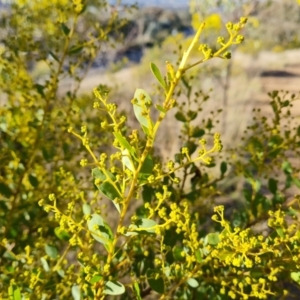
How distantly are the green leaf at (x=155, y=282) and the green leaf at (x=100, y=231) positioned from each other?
0.66 ft

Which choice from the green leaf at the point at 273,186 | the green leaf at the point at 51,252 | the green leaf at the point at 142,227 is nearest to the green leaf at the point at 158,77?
the green leaf at the point at 142,227

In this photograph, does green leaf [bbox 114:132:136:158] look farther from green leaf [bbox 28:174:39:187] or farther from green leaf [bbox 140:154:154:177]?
green leaf [bbox 28:174:39:187]

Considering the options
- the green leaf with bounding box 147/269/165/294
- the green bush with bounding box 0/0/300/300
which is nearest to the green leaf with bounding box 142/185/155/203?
the green bush with bounding box 0/0/300/300

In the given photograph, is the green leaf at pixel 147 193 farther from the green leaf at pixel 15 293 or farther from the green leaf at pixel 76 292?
the green leaf at pixel 15 293

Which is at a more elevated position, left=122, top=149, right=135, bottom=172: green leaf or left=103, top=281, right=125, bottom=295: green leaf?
left=122, top=149, right=135, bottom=172: green leaf

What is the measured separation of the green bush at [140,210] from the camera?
2.96 ft

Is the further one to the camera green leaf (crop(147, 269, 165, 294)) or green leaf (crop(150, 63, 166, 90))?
green leaf (crop(147, 269, 165, 294))

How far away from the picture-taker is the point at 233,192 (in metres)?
4.84

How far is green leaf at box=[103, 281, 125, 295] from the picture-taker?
0.97 m

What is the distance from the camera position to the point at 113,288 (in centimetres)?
99

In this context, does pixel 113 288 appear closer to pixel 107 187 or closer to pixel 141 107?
pixel 107 187

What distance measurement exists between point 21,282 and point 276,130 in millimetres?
860

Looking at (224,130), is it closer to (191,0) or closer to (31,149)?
(191,0)

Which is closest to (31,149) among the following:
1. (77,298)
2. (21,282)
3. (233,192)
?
(21,282)
